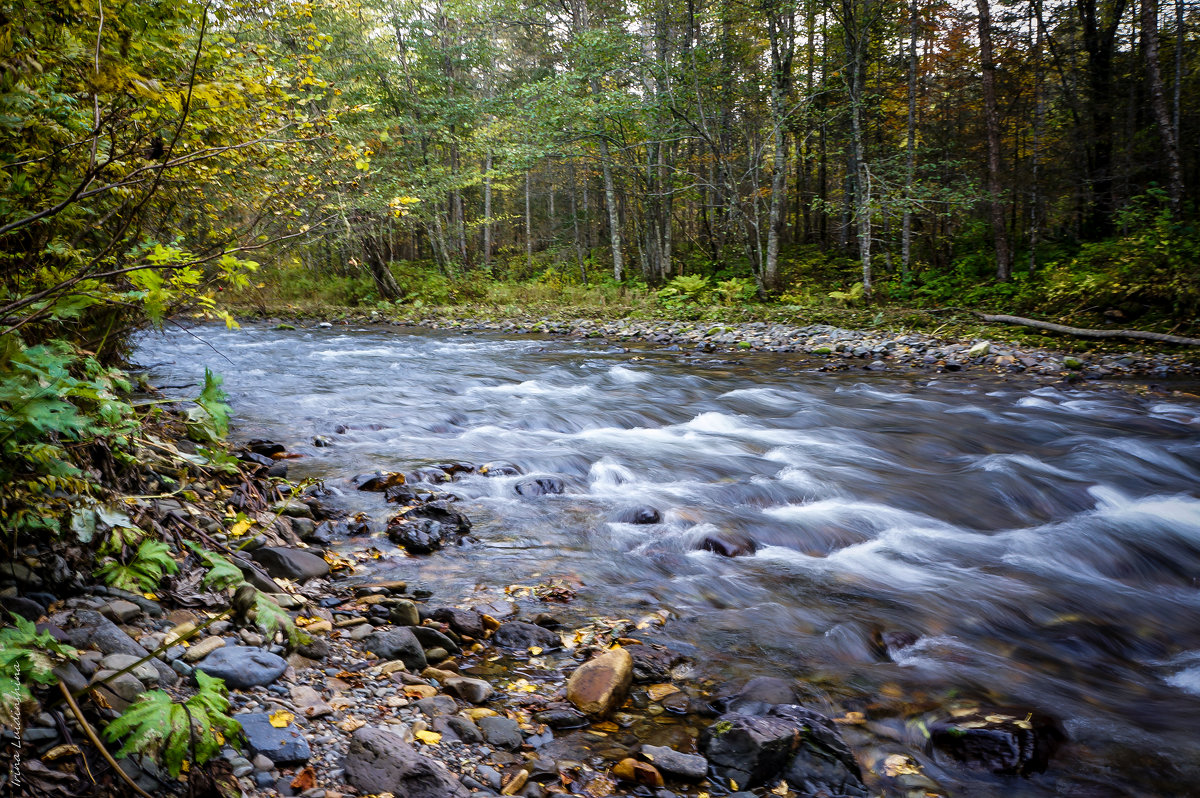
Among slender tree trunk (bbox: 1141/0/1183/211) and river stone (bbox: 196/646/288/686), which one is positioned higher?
slender tree trunk (bbox: 1141/0/1183/211)

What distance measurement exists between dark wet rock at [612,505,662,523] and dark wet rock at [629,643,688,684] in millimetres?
2005

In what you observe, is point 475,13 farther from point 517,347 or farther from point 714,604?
point 714,604

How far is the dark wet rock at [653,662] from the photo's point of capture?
127 inches

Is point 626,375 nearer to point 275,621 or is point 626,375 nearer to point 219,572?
point 219,572

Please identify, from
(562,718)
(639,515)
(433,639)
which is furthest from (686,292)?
(562,718)

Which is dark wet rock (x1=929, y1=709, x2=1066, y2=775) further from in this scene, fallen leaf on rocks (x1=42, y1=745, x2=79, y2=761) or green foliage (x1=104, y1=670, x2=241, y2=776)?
fallen leaf on rocks (x1=42, y1=745, x2=79, y2=761)

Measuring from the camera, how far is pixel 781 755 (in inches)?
103

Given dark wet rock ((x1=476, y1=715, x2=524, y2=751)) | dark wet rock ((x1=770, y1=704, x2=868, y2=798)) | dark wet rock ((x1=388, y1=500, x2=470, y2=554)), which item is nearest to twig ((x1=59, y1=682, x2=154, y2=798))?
dark wet rock ((x1=476, y1=715, x2=524, y2=751))

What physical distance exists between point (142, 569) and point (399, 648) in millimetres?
1157

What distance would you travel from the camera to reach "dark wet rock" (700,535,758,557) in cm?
499

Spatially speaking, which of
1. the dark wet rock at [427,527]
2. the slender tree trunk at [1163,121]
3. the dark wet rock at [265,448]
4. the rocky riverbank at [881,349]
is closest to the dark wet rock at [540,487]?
the dark wet rock at [427,527]

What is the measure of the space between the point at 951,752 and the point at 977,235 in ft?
74.4

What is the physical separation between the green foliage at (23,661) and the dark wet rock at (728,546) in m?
3.81

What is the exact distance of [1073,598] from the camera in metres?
4.46
